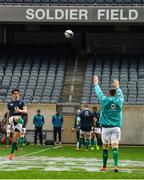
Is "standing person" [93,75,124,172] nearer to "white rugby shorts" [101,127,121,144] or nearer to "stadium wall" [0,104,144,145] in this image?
"white rugby shorts" [101,127,121,144]

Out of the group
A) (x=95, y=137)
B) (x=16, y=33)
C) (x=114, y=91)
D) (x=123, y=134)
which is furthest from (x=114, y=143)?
(x=16, y=33)

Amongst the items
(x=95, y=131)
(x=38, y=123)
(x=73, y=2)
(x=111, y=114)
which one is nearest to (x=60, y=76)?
(x=73, y=2)

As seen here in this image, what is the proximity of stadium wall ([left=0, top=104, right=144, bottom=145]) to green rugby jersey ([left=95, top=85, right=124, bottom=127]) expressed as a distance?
57.1 feet

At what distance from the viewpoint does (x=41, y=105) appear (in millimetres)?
30547

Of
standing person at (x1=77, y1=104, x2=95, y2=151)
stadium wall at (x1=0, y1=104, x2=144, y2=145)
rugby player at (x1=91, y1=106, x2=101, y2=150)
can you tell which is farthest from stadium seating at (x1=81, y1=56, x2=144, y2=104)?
standing person at (x1=77, y1=104, x2=95, y2=151)

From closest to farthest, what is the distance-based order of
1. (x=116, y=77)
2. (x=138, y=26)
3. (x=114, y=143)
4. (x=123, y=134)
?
(x=114, y=143)
(x=123, y=134)
(x=116, y=77)
(x=138, y=26)

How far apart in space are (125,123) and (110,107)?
17838mm

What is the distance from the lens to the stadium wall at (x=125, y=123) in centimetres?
3011

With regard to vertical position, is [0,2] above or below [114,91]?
above

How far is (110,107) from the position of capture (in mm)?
12695

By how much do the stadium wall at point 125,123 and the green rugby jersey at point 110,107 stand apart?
17406mm

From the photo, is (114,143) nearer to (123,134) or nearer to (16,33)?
(123,134)

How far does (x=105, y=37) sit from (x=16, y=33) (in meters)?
5.66

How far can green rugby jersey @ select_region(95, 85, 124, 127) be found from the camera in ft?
41.5
